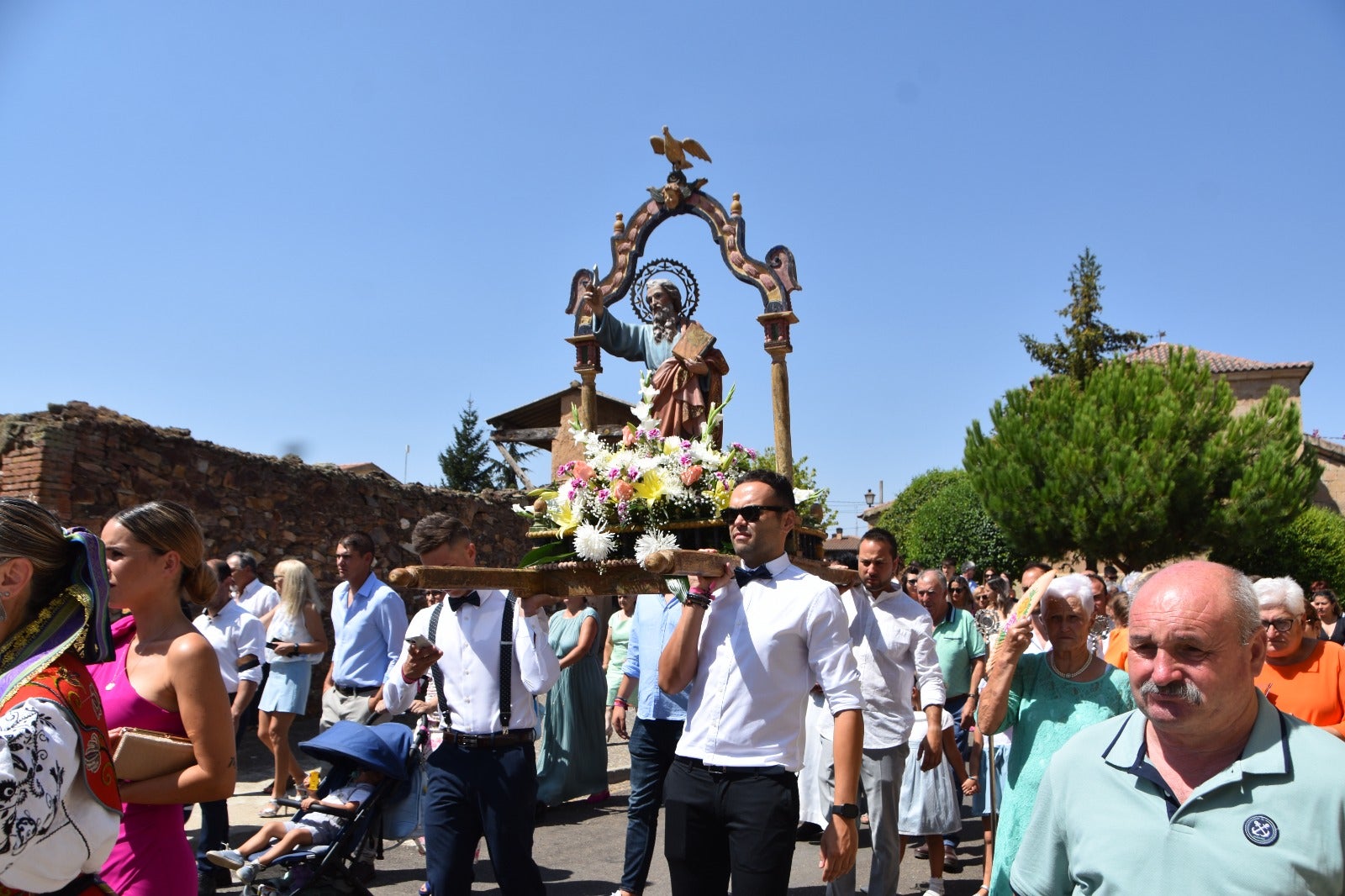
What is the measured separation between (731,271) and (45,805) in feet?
25.6

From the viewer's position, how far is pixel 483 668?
5.22 m

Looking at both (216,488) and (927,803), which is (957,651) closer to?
(927,803)

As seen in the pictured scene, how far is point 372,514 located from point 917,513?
2809cm

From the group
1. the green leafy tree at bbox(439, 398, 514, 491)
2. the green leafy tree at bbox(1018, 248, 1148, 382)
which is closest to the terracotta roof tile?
the green leafy tree at bbox(1018, 248, 1148, 382)

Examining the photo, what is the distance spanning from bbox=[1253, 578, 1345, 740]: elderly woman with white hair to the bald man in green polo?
111 inches

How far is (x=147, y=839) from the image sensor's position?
119 inches

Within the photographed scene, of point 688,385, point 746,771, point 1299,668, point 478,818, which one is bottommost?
point 478,818

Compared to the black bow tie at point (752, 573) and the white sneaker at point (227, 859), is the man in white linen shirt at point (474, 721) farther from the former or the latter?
the black bow tie at point (752, 573)

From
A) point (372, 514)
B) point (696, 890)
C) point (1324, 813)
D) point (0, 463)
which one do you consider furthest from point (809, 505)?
point (372, 514)

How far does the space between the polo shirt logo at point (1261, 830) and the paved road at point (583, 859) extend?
189 inches

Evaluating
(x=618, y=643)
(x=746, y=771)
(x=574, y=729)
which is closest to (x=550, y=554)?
(x=746, y=771)

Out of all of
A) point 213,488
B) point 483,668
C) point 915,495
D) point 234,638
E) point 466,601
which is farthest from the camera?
point 915,495

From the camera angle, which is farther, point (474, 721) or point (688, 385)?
point (688, 385)

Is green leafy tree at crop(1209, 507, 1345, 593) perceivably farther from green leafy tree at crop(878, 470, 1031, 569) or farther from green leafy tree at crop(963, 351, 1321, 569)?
green leafy tree at crop(878, 470, 1031, 569)
